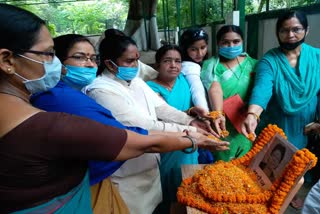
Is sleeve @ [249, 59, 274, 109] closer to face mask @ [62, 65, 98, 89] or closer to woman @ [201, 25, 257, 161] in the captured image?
woman @ [201, 25, 257, 161]

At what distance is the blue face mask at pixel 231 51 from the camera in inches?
94.1

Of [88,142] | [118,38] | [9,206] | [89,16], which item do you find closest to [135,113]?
[118,38]

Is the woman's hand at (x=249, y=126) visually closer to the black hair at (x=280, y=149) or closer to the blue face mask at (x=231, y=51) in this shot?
the black hair at (x=280, y=149)

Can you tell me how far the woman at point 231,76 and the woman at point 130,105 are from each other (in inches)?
20.8

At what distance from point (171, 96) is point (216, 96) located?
39 centimetres

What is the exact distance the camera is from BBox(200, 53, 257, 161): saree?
236 centimetres

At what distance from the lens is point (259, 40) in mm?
3352

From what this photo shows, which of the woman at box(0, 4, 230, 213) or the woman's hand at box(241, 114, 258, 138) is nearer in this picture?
the woman at box(0, 4, 230, 213)

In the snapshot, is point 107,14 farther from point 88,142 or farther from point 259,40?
point 88,142

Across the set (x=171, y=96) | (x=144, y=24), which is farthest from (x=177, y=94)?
(x=144, y=24)

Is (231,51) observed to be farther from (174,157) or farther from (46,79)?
(46,79)

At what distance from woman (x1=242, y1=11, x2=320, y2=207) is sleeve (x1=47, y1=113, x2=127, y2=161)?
138 centimetres

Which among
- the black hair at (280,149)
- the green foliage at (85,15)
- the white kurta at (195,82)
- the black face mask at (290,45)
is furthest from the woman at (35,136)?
the green foliage at (85,15)

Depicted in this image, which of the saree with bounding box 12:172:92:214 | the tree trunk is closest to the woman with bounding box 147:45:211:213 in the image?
the saree with bounding box 12:172:92:214
